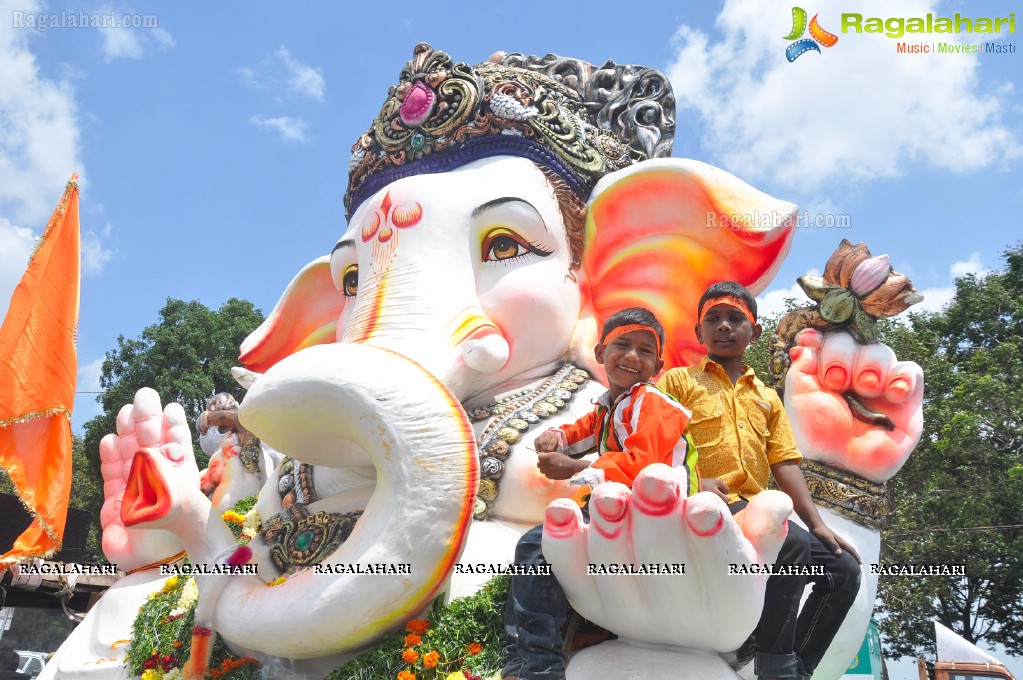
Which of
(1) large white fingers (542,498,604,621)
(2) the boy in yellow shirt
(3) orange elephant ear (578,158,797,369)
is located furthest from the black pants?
(3) orange elephant ear (578,158,797,369)

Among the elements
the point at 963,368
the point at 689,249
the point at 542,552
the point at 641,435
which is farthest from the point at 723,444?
the point at 963,368

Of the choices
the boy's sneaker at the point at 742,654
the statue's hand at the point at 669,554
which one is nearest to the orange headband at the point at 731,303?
the statue's hand at the point at 669,554

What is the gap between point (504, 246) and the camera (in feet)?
10.8

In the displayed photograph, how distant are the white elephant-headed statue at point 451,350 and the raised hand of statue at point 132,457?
0.04 feet

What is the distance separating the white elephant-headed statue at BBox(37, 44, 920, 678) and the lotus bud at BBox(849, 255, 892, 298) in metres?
0.28

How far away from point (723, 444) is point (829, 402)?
30.2 inches

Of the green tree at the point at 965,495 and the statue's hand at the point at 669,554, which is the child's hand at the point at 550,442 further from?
the green tree at the point at 965,495

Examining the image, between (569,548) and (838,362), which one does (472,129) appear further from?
(569,548)

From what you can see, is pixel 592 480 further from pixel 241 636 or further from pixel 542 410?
pixel 241 636

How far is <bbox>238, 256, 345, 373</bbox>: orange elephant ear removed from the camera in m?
4.05

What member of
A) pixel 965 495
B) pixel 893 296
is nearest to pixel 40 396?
pixel 893 296

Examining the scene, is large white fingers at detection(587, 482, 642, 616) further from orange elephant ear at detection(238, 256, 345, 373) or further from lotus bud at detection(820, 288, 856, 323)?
orange elephant ear at detection(238, 256, 345, 373)

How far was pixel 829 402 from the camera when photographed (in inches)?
115

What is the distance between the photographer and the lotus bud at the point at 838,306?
2.96 m
